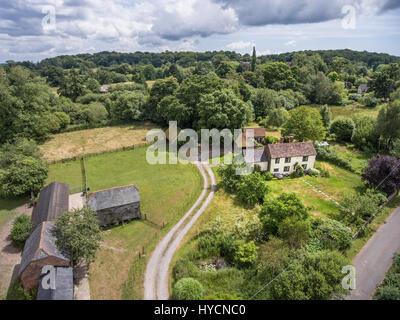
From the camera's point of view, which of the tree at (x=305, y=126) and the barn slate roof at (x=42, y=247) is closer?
the barn slate roof at (x=42, y=247)

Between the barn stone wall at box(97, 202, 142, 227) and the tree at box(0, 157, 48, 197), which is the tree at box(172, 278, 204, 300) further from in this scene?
the tree at box(0, 157, 48, 197)

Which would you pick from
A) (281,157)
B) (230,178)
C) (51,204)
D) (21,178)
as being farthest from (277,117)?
(21,178)

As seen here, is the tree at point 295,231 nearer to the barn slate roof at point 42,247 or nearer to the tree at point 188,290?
the tree at point 188,290

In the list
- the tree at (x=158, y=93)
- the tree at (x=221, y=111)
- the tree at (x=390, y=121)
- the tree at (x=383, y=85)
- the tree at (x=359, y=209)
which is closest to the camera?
the tree at (x=359, y=209)

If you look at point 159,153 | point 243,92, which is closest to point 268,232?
point 159,153

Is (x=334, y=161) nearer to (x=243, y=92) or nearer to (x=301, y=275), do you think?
(x=301, y=275)

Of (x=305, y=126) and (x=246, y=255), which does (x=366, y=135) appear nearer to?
(x=305, y=126)

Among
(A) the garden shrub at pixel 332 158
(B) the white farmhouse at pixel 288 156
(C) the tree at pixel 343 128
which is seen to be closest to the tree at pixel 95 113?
(B) the white farmhouse at pixel 288 156
